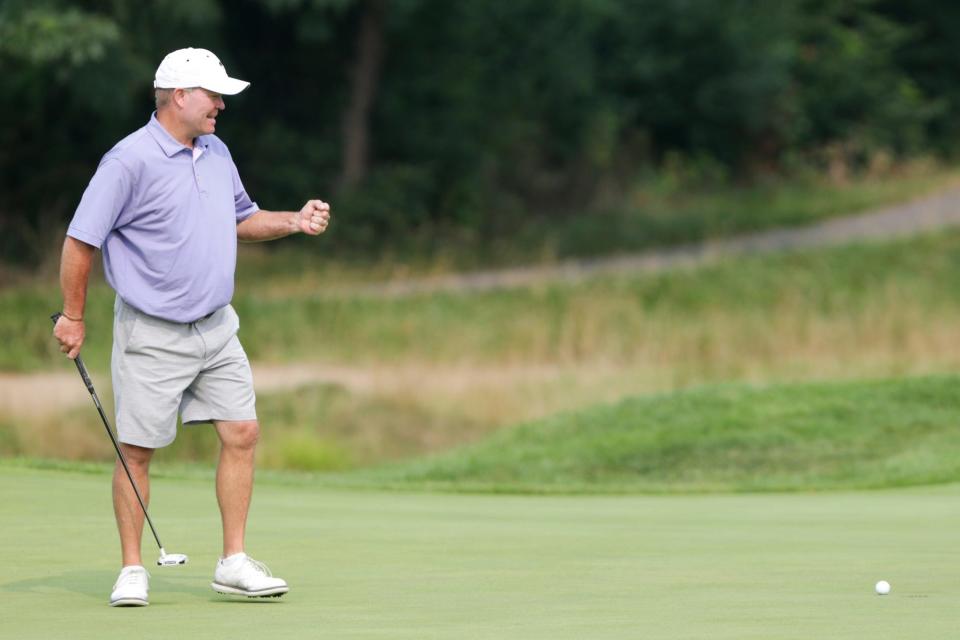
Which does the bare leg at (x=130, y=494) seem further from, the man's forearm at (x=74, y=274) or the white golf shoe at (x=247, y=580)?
the man's forearm at (x=74, y=274)

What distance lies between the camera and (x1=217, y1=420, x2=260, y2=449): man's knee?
273 inches

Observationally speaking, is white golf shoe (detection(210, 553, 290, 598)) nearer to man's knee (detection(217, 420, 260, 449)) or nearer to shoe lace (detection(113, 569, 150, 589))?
shoe lace (detection(113, 569, 150, 589))

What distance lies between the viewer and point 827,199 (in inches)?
1405

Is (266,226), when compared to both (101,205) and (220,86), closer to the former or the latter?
(220,86)

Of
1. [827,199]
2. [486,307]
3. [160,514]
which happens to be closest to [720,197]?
[827,199]

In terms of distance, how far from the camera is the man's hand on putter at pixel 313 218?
702 cm

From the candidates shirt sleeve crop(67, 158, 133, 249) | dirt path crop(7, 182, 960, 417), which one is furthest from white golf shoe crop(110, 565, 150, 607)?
dirt path crop(7, 182, 960, 417)

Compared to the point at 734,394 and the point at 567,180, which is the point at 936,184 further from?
the point at 734,394

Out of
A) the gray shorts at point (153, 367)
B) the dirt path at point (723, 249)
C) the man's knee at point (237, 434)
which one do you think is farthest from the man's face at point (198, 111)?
the dirt path at point (723, 249)

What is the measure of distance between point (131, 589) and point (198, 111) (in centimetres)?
157

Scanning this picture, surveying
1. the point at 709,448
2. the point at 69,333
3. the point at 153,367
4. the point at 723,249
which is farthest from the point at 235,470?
the point at 723,249

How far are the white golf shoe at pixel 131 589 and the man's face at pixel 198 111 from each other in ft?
4.74

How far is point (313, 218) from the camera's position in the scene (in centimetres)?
702

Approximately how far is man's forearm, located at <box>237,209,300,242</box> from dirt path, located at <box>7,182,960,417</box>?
1251 cm
